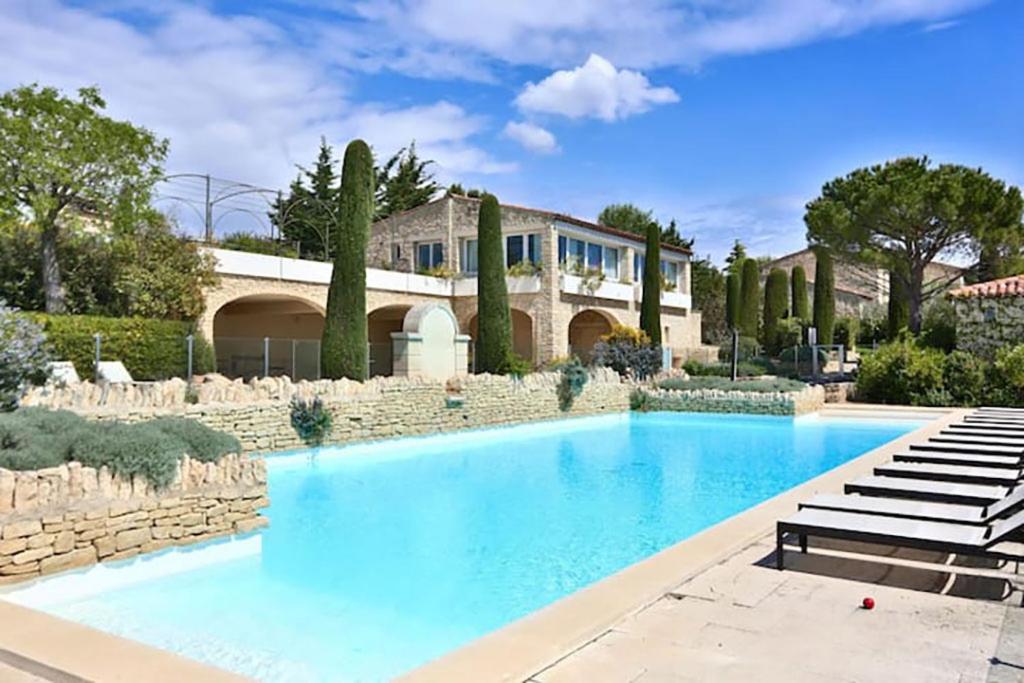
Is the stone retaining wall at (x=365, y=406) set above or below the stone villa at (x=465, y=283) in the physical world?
below

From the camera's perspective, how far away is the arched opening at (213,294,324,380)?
65.0 ft

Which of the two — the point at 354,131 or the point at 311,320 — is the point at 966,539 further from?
the point at 311,320

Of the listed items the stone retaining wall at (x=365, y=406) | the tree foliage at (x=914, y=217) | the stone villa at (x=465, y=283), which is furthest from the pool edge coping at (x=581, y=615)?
the tree foliage at (x=914, y=217)

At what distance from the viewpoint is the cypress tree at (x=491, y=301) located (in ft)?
77.7

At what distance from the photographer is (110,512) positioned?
6.53 meters

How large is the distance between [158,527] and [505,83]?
16.1m

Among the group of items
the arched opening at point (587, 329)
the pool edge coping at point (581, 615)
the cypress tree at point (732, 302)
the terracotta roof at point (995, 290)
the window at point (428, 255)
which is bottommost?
the pool edge coping at point (581, 615)

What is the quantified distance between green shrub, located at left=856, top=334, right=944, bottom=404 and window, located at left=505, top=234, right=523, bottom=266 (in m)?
12.4

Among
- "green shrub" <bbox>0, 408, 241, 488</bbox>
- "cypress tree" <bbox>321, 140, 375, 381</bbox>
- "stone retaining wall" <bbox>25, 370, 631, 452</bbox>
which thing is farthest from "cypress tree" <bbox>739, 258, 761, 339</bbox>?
"green shrub" <bbox>0, 408, 241, 488</bbox>

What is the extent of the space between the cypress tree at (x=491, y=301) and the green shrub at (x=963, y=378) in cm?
1245

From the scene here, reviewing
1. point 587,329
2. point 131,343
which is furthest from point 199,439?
point 587,329

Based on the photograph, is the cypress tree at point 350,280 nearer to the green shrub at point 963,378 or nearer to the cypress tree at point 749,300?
the green shrub at point 963,378

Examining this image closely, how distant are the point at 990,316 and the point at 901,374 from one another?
2.80 meters

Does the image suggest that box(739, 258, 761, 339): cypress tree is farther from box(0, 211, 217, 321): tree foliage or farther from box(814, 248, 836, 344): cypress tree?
box(0, 211, 217, 321): tree foliage
